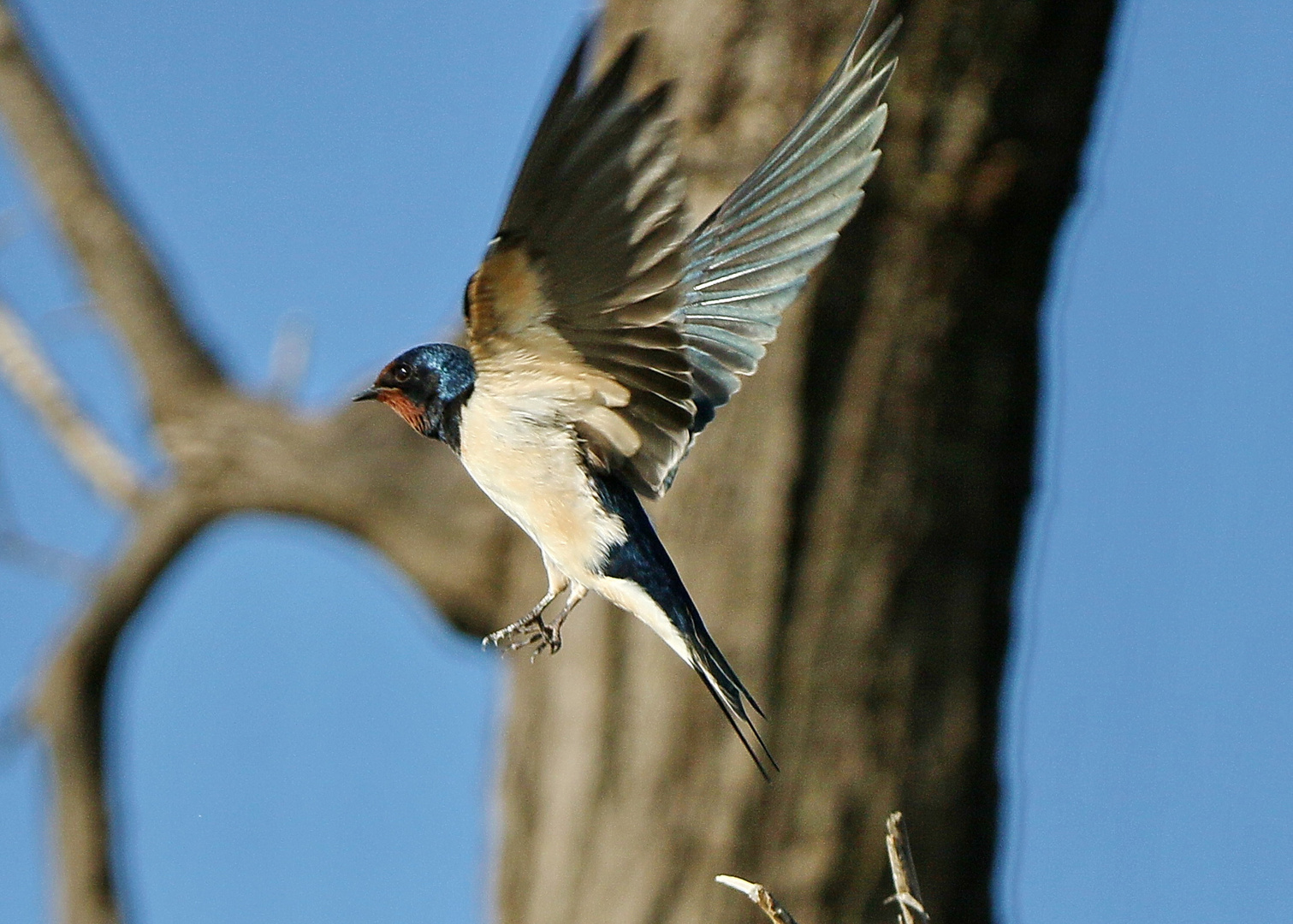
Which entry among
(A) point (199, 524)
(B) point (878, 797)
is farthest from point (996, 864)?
(A) point (199, 524)

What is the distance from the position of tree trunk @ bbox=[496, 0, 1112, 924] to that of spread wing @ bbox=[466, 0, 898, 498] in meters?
1.69

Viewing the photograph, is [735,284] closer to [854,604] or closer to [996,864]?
[854,604]

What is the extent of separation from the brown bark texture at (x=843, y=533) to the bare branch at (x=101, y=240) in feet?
3.97

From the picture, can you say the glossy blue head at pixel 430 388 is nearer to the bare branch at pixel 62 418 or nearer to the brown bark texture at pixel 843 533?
the brown bark texture at pixel 843 533

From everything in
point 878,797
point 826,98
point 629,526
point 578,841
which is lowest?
point 578,841

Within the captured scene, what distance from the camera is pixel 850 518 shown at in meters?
3.34

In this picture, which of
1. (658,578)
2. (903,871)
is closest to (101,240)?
(658,578)

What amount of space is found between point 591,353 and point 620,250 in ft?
0.29

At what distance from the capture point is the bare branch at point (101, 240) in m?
4.34

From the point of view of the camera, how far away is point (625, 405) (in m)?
1.30

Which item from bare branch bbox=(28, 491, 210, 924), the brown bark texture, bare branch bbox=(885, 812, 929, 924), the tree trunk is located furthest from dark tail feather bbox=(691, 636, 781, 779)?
bare branch bbox=(28, 491, 210, 924)

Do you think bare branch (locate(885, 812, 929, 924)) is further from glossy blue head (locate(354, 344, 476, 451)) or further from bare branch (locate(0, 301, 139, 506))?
bare branch (locate(0, 301, 139, 506))

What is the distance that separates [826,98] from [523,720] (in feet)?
8.19

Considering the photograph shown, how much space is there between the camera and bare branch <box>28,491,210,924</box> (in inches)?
189
